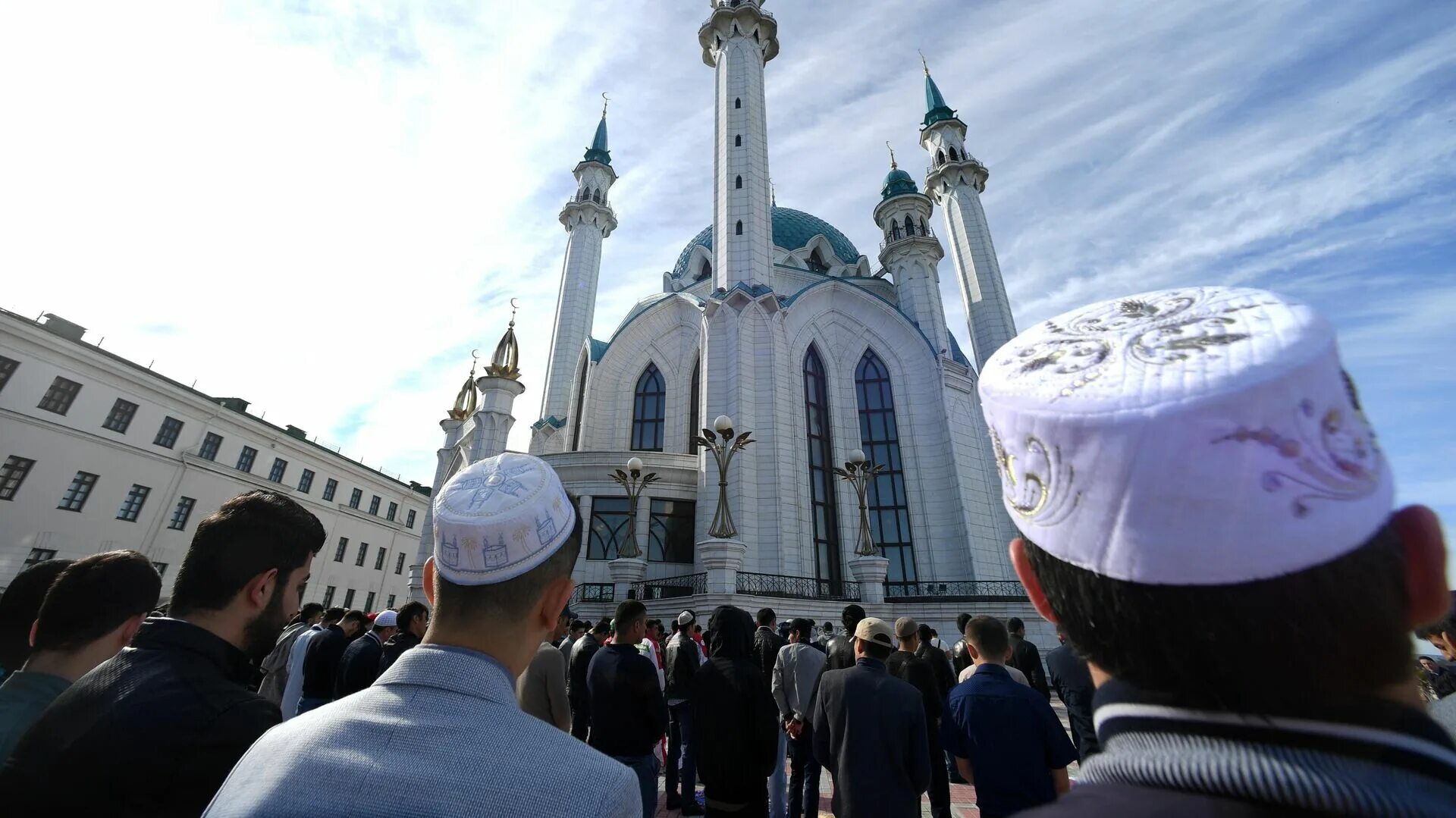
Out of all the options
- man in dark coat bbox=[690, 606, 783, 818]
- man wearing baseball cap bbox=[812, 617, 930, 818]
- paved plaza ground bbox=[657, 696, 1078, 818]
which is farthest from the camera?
paved plaza ground bbox=[657, 696, 1078, 818]

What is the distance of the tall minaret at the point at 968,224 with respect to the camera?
74.7 feet

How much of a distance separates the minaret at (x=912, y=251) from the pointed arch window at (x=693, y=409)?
894 centimetres

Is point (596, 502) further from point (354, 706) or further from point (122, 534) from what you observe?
point (122, 534)

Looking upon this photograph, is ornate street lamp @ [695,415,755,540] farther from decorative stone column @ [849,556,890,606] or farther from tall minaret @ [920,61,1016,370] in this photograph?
tall minaret @ [920,61,1016,370]

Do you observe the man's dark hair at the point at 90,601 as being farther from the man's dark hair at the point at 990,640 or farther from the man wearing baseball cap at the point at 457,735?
the man's dark hair at the point at 990,640

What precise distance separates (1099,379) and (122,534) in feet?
104

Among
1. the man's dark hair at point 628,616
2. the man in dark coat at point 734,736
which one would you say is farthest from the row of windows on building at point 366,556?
the man in dark coat at point 734,736

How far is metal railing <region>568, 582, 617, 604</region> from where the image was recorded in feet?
46.8

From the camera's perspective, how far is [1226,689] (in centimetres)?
78

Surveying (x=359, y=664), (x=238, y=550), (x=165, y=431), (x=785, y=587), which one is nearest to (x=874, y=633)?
(x=238, y=550)

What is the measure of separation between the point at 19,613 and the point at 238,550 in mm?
2088

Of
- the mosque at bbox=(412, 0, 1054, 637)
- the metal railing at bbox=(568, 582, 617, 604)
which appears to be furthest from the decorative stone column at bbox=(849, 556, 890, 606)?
the metal railing at bbox=(568, 582, 617, 604)

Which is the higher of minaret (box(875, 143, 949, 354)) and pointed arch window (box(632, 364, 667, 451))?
minaret (box(875, 143, 949, 354))

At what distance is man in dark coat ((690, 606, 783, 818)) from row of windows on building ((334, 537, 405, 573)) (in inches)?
1315
